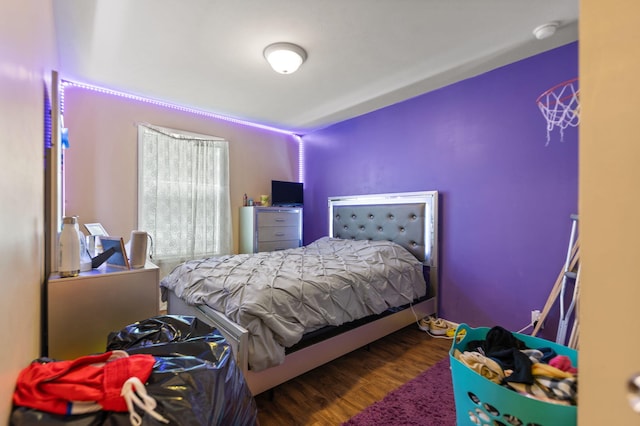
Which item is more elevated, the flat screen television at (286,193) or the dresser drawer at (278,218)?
the flat screen television at (286,193)

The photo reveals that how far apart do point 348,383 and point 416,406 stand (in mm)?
426

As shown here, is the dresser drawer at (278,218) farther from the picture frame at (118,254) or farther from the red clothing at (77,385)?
the red clothing at (77,385)

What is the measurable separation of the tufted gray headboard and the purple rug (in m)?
1.21

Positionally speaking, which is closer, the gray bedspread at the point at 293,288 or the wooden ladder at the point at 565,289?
the gray bedspread at the point at 293,288

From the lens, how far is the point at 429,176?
2.85m

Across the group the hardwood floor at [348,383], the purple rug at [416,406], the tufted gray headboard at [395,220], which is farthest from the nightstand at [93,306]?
the tufted gray headboard at [395,220]

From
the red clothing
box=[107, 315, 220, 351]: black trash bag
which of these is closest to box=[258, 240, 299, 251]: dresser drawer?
box=[107, 315, 220, 351]: black trash bag

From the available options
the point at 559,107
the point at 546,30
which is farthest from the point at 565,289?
the point at 546,30

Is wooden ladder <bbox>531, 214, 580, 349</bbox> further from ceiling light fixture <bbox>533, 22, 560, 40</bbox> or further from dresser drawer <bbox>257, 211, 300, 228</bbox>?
dresser drawer <bbox>257, 211, 300, 228</bbox>

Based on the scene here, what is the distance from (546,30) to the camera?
1850mm

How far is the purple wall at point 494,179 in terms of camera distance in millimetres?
2092

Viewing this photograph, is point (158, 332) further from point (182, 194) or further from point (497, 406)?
point (182, 194)

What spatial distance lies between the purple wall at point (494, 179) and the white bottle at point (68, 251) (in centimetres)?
274

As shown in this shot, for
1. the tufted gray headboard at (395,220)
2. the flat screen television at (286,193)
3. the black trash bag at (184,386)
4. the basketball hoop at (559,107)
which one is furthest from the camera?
the flat screen television at (286,193)
